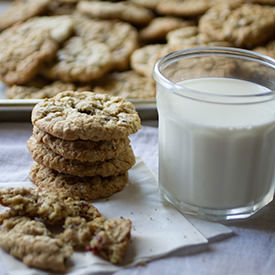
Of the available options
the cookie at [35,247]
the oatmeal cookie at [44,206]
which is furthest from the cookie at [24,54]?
the cookie at [35,247]

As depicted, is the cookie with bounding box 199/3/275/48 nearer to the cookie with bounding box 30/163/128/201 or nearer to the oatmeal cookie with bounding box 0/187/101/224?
the cookie with bounding box 30/163/128/201

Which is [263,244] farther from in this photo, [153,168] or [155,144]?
[155,144]

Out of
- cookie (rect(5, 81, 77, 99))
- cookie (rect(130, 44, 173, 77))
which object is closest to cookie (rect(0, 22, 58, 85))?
cookie (rect(5, 81, 77, 99))

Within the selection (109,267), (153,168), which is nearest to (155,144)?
(153,168)

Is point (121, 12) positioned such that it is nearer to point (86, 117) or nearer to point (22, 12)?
point (22, 12)

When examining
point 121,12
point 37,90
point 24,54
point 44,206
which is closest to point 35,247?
point 44,206

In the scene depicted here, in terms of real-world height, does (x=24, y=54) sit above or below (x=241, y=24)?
below

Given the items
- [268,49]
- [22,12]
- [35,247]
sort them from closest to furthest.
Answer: [35,247] < [268,49] < [22,12]
